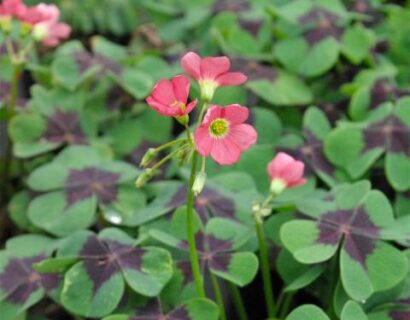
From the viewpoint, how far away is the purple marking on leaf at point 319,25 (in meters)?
1.89

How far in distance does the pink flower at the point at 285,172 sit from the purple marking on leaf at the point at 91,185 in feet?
1.26

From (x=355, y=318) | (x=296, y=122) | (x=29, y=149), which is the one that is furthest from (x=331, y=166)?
(x=29, y=149)

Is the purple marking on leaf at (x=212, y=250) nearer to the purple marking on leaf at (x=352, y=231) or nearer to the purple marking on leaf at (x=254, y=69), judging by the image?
the purple marking on leaf at (x=352, y=231)

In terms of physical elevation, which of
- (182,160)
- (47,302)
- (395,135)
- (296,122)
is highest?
(182,160)

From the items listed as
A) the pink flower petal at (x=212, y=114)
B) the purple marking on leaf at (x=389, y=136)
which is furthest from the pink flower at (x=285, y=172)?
the purple marking on leaf at (x=389, y=136)

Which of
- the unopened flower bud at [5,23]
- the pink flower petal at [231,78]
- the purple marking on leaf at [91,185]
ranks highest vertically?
the pink flower petal at [231,78]

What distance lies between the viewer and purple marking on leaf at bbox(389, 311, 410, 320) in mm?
1162

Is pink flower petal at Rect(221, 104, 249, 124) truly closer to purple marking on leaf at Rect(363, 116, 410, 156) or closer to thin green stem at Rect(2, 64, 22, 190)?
purple marking on leaf at Rect(363, 116, 410, 156)

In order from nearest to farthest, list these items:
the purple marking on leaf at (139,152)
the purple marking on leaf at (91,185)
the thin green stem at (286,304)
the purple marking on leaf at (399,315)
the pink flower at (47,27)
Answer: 1. the purple marking on leaf at (399,315)
2. the thin green stem at (286,304)
3. the purple marking on leaf at (91,185)
4. the pink flower at (47,27)
5. the purple marking on leaf at (139,152)

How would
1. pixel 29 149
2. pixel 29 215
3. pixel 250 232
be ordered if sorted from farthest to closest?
1. pixel 29 149
2. pixel 29 215
3. pixel 250 232

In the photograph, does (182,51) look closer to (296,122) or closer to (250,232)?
(296,122)

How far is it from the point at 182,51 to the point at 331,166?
63 centimetres

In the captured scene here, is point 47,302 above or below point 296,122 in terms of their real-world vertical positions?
below

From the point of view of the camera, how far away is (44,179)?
5.05 feet
